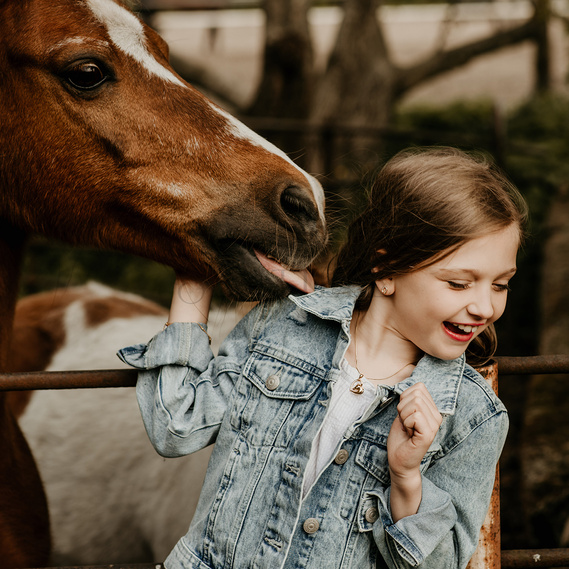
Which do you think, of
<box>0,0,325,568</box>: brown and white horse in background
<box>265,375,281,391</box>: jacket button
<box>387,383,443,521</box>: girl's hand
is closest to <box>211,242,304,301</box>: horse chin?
<box>0,0,325,568</box>: brown and white horse in background

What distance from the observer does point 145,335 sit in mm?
3037

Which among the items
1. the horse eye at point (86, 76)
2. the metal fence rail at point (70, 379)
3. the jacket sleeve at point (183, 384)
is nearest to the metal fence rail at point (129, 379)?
the metal fence rail at point (70, 379)

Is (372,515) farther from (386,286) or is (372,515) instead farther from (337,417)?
(386,286)

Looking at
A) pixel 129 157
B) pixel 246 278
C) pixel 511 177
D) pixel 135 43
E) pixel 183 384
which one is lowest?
pixel 183 384

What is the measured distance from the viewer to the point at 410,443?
123 centimetres

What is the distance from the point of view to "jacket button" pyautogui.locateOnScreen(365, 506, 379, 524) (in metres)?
1.33

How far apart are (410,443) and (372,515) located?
22 cm

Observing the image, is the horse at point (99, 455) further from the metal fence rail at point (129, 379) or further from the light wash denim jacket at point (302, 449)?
the light wash denim jacket at point (302, 449)

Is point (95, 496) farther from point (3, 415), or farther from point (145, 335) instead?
point (3, 415)

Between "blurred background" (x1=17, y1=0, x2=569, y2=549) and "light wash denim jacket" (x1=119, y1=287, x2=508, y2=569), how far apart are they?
61cm

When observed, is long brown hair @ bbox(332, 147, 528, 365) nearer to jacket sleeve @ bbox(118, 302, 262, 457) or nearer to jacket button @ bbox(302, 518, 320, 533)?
jacket sleeve @ bbox(118, 302, 262, 457)

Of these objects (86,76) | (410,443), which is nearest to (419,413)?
(410,443)

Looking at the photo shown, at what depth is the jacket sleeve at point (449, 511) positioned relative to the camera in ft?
4.09

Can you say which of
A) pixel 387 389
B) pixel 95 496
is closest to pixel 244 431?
pixel 387 389
